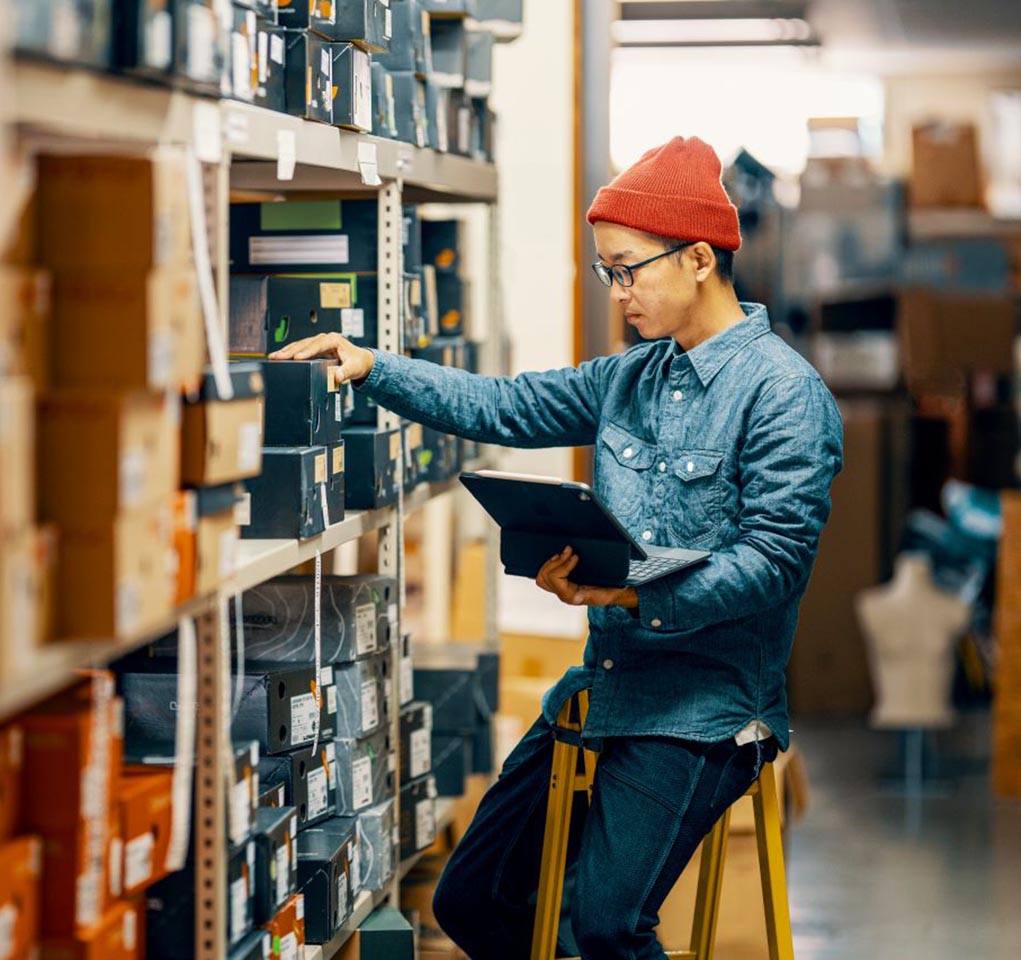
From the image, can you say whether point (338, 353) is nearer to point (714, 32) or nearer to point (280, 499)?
point (280, 499)

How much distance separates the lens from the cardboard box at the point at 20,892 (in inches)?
70.4

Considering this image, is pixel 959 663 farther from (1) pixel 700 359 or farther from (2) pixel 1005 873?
(1) pixel 700 359

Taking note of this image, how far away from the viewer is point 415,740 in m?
3.59

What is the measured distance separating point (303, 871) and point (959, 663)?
17.5 feet

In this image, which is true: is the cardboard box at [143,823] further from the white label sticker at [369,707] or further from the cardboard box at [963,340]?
the cardboard box at [963,340]

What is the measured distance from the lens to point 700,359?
2832 mm

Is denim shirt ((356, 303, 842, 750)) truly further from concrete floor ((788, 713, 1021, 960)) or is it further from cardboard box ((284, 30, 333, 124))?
concrete floor ((788, 713, 1021, 960))

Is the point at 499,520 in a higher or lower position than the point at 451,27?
lower

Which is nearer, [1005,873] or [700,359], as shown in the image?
[700,359]

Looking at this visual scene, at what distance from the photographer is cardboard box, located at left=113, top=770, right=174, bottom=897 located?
2084 mm

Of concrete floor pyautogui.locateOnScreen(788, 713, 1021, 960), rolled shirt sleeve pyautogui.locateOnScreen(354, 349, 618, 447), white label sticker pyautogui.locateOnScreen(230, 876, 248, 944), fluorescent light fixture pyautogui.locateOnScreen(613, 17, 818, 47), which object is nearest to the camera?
white label sticker pyautogui.locateOnScreen(230, 876, 248, 944)

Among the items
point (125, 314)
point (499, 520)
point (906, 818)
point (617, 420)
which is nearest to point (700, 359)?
point (617, 420)

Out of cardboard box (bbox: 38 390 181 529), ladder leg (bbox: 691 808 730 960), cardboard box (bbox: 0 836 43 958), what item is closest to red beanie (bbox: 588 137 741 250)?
ladder leg (bbox: 691 808 730 960)

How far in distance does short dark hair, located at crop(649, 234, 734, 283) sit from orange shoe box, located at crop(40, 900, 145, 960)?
1395 mm
